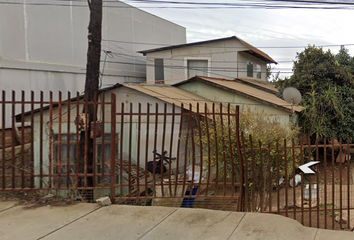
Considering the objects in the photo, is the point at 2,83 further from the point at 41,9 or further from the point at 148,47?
the point at 148,47

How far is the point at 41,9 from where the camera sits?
15031 mm

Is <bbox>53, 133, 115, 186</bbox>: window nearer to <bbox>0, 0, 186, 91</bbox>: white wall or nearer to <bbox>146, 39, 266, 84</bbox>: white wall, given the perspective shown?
<bbox>0, 0, 186, 91</bbox>: white wall

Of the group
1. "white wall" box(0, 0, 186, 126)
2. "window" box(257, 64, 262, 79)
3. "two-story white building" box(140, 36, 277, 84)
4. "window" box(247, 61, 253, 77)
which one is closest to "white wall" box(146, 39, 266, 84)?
"two-story white building" box(140, 36, 277, 84)

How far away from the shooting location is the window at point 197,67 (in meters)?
16.9

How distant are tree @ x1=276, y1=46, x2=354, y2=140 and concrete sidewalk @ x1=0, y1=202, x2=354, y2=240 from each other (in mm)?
9405

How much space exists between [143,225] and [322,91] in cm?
1176

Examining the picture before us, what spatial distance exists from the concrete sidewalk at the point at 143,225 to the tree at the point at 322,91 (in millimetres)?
9405

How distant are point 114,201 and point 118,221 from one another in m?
0.74

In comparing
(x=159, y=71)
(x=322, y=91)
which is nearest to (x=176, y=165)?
(x=322, y=91)

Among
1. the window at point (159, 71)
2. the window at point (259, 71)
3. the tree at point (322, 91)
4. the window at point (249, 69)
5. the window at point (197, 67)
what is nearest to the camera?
the tree at point (322, 91)

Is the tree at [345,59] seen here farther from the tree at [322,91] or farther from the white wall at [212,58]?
the white wall at [212,58]

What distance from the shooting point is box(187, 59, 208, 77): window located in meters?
16.9

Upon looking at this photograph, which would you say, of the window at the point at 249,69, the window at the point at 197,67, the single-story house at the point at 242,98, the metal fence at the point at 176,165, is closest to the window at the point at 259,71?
the window at the point at 249,69

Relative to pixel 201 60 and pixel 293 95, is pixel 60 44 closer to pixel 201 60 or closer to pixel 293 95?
pixel 201 60
